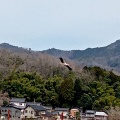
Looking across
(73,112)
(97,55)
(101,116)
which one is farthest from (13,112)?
(97,55)

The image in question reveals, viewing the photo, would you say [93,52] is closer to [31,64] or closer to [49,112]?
[31,64]

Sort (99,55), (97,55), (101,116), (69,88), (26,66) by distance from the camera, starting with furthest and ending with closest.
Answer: (97,55), (99,55), (26,66), (69,88), (101,116)

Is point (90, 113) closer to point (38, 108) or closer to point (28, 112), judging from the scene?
point (38, 108)

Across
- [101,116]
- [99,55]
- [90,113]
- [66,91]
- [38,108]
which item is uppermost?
[99,55]

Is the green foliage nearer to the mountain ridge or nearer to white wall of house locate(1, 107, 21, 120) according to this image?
white wall of house locate(1, 107, 21, 120)

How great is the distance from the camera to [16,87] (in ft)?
86.7

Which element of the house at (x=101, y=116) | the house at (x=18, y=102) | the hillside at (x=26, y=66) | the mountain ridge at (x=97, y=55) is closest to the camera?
the house at (x=101, y=116)

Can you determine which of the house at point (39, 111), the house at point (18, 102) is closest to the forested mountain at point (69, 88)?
the house at point (18, 102)

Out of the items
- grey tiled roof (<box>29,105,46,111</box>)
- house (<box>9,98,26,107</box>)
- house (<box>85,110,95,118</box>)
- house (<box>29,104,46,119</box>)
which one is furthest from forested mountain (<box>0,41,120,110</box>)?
house (<box>29,104,46,119</box>)

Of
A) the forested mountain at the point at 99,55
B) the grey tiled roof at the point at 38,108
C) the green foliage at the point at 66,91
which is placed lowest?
the grey tiled roof at the point at 38,108

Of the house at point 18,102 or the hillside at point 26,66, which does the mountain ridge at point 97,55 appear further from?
the house at point 18,102

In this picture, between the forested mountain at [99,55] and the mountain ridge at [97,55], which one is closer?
the mountain ridge at [97,55]

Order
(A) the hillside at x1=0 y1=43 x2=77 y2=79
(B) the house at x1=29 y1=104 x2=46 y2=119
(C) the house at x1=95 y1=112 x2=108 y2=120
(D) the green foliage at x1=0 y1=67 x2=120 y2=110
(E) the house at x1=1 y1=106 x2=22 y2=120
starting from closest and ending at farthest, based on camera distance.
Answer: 1. (E) the house at x1=1 y1=106 x2=22 y2=120
2. (C) the house at x1=95 y1=112 x2=108 y2=120
3. (B) the house at x1=29 y1=104 x2=46 y2=119
4. (D) the green foliage at x1=0 y1=67 x2=120 y2=110
5. (A) the hillside at x1=0 y1=43 x2=77 y2=79

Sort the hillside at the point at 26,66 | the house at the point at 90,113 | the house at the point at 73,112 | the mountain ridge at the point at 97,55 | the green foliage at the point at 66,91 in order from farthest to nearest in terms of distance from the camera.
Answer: the mountain ridge at the point at 97,55, the hillside at the point at 26,66, the green foliage at the point at 66,91, the house at the point at 90,113, the house at the point at 73,112
